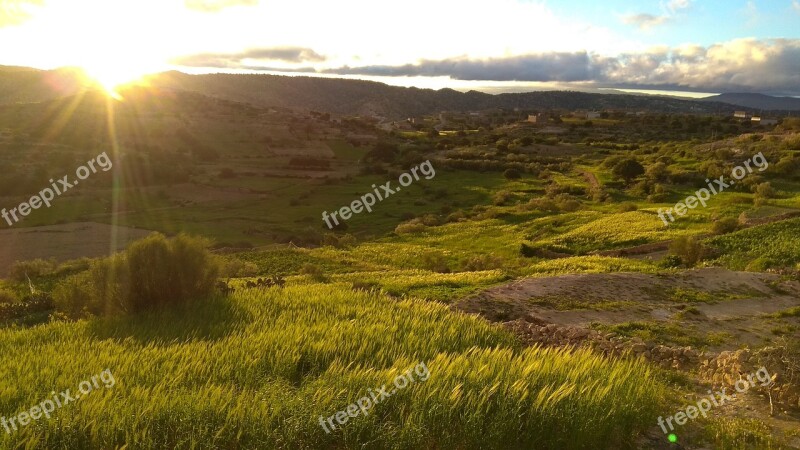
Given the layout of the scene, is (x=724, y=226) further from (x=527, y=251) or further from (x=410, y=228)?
(x=410, y=228)

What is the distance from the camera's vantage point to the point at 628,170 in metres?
59.3

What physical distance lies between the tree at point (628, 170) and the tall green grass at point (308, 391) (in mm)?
54910

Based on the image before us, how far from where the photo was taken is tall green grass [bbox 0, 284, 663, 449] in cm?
540

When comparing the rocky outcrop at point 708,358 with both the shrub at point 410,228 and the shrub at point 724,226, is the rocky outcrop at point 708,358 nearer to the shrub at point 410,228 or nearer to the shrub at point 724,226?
the shrub at point 724,226

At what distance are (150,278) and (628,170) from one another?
56615 millimetres

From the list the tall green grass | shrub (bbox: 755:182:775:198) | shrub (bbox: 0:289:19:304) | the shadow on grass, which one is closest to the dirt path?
shrub (bbox: 0:289:19:304)

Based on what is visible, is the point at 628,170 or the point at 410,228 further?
the point at 628,170

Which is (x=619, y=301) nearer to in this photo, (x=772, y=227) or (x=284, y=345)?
(x=284, y=345)

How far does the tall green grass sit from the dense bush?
9.32 ft

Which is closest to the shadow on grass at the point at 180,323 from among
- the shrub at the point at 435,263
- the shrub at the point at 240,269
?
the shrub at the point at 240,269

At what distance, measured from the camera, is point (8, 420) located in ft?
17.8

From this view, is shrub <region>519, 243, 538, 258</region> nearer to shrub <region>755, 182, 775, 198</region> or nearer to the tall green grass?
shrub <region>755, 182, 775, 198</region>

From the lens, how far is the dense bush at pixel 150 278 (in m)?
12.8

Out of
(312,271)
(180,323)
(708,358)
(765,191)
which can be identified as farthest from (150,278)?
(765,191)
